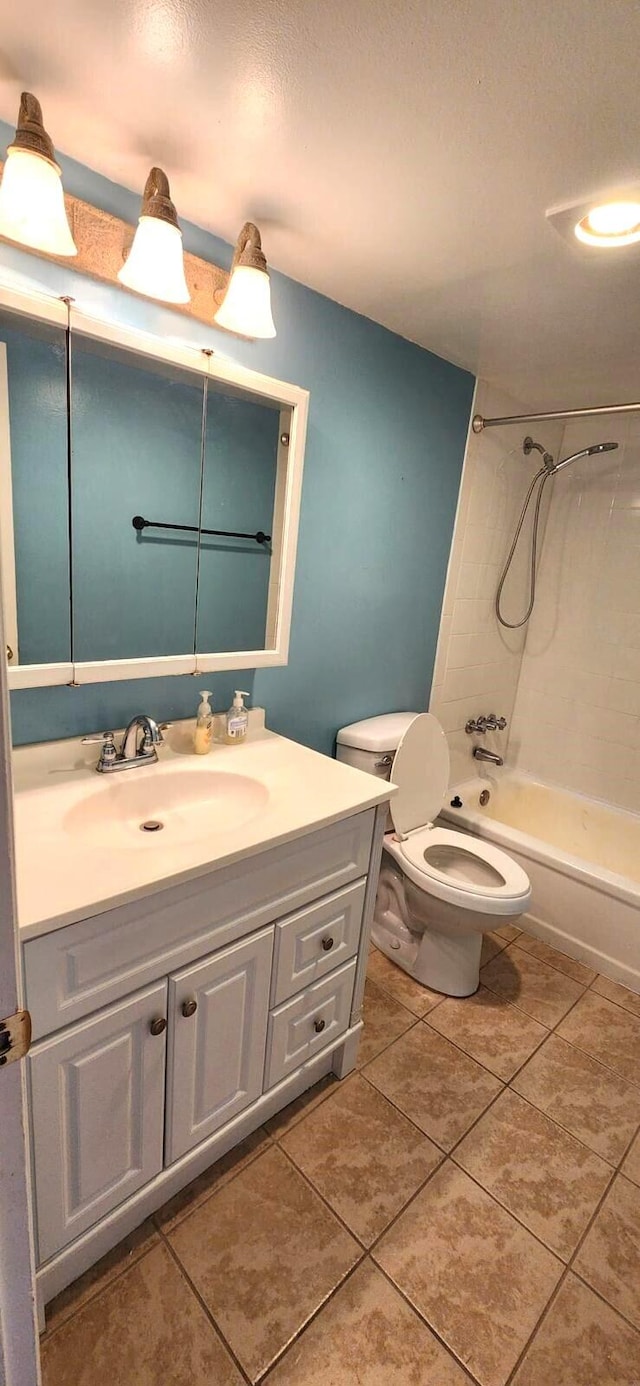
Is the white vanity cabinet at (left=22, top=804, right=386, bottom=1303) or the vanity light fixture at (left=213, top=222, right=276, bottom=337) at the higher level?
the vanity light fixture at (left=213, top=222, right=276, bottom=337)

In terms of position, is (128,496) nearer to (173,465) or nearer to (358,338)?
(173,465)

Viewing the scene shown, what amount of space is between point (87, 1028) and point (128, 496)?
1.08 m

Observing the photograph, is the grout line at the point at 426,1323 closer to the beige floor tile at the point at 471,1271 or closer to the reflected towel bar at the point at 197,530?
the beige floor tile at the point at 471,1271

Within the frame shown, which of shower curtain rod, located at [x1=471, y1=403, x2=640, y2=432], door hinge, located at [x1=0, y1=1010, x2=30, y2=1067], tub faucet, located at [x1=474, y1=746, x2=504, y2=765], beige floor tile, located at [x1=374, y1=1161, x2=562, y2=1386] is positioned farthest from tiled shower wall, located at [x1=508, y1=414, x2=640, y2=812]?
door hinge, located at [x1=0, y1=1010, x2=30, y2=1067]

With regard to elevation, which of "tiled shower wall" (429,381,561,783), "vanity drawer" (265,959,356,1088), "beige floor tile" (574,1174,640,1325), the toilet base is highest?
"tiled shower wall" (429,381,561,783)

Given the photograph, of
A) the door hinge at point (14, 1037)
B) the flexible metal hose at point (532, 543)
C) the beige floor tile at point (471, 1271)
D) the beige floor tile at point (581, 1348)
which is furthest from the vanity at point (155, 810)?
the flexible metal hose at point (532, 543)

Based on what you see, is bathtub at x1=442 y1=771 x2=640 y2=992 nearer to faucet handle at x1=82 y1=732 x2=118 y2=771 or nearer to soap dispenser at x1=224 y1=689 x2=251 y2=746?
soap dispenser at x1=224 y1=689 x2=251 y2=746

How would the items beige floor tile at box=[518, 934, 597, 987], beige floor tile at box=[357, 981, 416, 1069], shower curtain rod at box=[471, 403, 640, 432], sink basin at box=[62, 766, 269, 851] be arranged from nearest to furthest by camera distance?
sink basin at box=[62, 766, 269, 851], beige floor tile at box=[357, 981, 416, 1069], shower curtain rod at box=[471, 403, 640, 432], beige floor tile at box=[518, 934, 597, 987]

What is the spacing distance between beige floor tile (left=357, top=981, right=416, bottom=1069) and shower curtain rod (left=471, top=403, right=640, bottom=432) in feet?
6.77

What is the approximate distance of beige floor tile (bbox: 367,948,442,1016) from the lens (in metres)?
1.91

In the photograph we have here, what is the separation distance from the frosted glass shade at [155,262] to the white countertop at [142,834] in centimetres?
97

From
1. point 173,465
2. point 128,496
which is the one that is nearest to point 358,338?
point 173,465

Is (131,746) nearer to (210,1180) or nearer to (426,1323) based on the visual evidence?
(210,1180)

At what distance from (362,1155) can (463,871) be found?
0.93 metres
